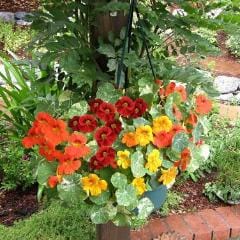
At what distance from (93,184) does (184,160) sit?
0.33m

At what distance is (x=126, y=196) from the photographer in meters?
1.73

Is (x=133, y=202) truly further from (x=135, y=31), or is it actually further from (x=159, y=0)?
(x=159, y=0)

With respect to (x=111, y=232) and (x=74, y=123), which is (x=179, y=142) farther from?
(x=111, y=232)

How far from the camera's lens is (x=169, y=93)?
188 centimetres

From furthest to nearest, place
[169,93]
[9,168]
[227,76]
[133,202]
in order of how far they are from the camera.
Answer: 1. [227,76]
2. [9,168]
3. [169,93]
4. [133,202]

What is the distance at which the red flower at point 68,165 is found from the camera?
170 cm

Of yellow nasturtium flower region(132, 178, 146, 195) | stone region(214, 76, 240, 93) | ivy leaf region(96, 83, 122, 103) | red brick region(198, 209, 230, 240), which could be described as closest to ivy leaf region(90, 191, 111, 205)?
yellow nasturtium flower region(132, 178, 146, 195)

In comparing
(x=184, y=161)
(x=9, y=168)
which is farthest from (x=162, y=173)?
(x=9, y=168)

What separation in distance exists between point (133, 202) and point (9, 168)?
141 cm

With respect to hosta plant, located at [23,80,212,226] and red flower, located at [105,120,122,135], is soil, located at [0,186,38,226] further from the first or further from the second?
red flower, located at [105,120,122,135]

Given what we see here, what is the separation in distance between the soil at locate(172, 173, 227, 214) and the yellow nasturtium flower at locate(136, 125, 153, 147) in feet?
3.74

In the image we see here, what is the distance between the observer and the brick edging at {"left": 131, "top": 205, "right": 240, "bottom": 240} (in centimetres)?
259

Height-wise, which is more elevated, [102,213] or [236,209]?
[102,213]

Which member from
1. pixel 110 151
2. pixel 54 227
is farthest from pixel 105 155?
pixel 54 227
